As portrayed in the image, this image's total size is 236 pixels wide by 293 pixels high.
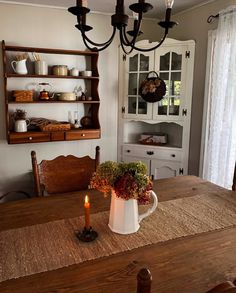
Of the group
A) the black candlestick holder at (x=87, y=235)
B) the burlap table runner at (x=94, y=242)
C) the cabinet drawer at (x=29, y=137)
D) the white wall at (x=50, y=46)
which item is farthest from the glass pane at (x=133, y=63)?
the black candlestick holder at (x=87, y=235)

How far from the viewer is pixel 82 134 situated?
294cm

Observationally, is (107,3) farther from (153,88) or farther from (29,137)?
(29,137)

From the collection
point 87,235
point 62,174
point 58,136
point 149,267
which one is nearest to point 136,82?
point 58,136

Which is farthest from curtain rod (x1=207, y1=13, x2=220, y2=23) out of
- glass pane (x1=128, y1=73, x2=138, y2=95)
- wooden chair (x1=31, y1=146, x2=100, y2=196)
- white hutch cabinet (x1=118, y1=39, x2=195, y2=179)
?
wooden chair (x1=31, y1=146, x2=100, y2=196)

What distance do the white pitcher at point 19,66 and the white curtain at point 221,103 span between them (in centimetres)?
184

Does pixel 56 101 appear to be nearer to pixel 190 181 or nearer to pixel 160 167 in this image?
pixel 160 167

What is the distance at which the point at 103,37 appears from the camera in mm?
3137

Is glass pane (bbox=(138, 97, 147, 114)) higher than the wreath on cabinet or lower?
lower

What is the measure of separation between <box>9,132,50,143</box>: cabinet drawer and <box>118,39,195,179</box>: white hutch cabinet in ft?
3.21

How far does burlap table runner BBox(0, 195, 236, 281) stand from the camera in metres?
1.03

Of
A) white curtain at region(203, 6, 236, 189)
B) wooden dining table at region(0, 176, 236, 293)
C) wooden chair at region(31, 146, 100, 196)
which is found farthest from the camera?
white curtain at region(203, 6, 236, 189)

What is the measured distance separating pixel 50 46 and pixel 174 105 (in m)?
1.49

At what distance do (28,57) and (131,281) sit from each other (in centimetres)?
250

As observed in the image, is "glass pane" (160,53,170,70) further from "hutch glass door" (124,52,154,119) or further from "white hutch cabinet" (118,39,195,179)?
"hutch glass door" (124,52,154,119)
